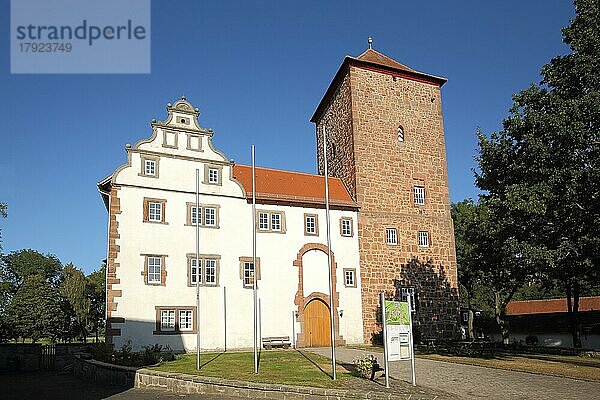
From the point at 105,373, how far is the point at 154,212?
8.55m

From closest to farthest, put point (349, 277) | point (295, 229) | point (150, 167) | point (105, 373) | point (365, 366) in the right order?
point (365, 366) < point (105, 373) < point (150, 167) < point (295, 229) < point (349, 277)

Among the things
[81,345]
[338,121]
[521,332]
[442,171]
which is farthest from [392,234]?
[521,332]

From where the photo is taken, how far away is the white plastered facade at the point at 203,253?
23.1 m

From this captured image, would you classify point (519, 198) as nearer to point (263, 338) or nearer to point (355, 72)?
point (263, 338)

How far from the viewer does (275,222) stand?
→ 26734mm

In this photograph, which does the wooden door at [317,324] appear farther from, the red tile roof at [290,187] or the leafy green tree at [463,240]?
the leafy green tree at [463,240]

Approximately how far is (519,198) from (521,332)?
32.3 m

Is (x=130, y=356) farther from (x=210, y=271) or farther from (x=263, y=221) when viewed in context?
(x=263, y=221)

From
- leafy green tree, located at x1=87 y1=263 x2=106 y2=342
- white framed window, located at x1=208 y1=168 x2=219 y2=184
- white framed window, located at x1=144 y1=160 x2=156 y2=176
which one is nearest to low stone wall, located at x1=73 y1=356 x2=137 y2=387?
white framed window, located at x1=144 y1=160 x2=156 y2=176

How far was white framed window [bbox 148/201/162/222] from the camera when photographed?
2409 centimetres

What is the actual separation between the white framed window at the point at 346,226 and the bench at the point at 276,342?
628cm

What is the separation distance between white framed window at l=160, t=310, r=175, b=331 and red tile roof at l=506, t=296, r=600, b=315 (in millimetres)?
38948

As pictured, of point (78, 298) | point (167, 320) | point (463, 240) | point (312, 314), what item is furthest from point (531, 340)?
point (78, 298)

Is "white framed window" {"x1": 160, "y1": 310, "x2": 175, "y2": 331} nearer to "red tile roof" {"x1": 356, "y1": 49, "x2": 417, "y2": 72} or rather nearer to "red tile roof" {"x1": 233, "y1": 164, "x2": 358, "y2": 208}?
"red tile roof" {"x1": 233, "y1": 164, "x2": 358, "y2": 208}
